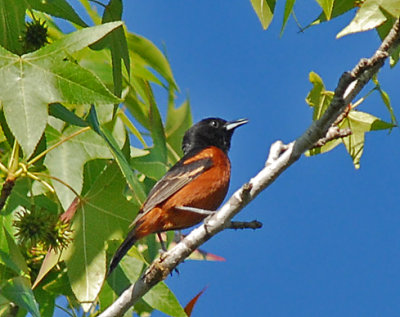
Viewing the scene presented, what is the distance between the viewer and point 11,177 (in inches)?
111

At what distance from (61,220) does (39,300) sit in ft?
2.29

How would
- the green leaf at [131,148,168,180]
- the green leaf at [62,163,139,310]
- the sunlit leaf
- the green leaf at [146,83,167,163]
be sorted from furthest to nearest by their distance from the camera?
the green leaf at [146,83,167,163] → the green leaf at [131,148,168,180] → the sunlit leaf → the green leaf at [62,163,139,310]

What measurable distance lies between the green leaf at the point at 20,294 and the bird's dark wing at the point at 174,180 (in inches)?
44.0

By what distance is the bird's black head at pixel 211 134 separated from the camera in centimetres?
558

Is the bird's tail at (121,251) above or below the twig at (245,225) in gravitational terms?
below

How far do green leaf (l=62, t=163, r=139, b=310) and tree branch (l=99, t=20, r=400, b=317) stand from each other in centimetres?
23

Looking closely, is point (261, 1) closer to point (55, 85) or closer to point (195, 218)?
point (55, 85)

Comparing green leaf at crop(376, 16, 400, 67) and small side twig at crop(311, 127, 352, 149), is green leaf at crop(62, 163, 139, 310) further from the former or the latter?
green leaf at crop(376, 16, 400, 67)

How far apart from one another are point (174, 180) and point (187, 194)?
14cm

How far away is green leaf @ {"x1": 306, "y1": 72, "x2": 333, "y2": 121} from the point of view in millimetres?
3012

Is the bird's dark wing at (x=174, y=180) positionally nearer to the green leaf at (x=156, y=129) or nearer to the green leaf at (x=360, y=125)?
the green leaf at (x=156, y=129)

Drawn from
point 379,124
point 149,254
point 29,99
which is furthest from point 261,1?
point 149,254

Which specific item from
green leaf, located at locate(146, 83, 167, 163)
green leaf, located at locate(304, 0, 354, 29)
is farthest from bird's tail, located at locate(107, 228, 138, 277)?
green leaf, located at locate(304, 0, 354, 29)

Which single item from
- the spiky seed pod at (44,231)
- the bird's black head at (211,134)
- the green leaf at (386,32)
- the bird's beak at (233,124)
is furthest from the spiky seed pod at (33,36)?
the bird's beak at (233,124)
